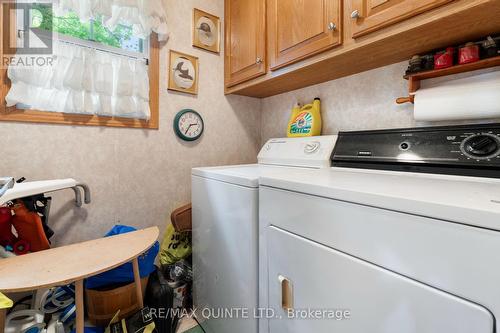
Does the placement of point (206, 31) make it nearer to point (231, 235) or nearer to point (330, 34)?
point (330, 34)

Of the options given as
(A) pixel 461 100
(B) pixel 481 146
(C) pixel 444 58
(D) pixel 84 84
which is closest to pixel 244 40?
(D) pixel 84 84

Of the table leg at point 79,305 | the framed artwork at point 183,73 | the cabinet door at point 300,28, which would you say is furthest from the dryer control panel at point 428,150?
the table leg at point 79,305

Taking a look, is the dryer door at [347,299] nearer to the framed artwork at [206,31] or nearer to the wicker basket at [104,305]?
the wicker basket at [104,305]

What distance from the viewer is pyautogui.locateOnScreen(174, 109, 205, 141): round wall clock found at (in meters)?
1.77

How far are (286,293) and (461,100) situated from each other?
1.13 meters

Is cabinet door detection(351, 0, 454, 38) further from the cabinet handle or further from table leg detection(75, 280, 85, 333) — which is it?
table leg detection(75, 280, 85, 333)

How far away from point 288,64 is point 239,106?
772 mm

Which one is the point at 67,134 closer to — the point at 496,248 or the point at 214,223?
the point at 214,223

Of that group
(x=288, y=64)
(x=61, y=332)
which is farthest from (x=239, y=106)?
(x=61, y=332)

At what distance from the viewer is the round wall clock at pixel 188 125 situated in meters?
1.77

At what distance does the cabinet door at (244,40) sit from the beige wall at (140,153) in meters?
0.13

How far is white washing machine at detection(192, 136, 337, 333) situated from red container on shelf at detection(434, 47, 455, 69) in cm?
58

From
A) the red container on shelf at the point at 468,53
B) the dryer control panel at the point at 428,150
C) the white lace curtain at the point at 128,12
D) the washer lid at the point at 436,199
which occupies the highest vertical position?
the white lace curtain at the point at 128,12

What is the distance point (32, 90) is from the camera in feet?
4.24
